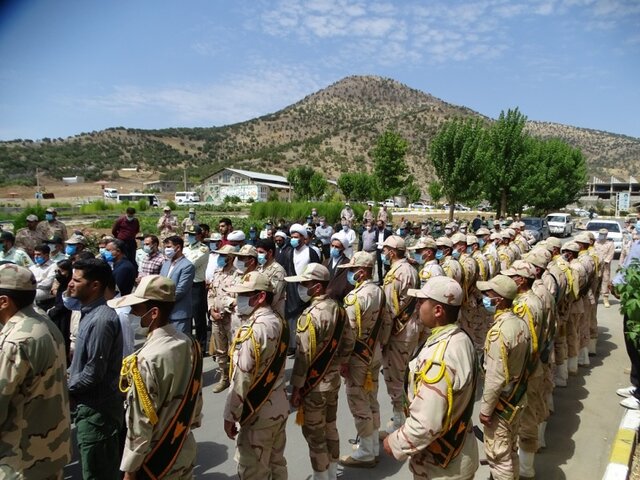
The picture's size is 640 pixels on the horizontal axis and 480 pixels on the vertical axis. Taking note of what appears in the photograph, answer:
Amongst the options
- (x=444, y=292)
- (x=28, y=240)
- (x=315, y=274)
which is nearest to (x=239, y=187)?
(x=28, y=240)

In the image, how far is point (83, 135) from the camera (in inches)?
4422

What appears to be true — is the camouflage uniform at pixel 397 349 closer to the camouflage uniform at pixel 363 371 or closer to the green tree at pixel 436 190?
the camouflage uniform at pixel 363 371

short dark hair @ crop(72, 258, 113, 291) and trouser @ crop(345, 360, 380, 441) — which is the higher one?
short dark hair @ crop(72, 258, 113, 291)

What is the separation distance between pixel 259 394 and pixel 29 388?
1433 millimetres

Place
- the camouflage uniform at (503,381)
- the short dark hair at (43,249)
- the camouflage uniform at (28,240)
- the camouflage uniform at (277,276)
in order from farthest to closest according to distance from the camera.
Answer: the camouflage uniform at (28,240) < the short dark hair at (43,249) < the camouflage uniform at (277,276) < the camouflage uniform at (503,381)

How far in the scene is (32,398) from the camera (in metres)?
2.78

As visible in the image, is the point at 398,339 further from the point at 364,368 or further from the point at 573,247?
the point at 573,247

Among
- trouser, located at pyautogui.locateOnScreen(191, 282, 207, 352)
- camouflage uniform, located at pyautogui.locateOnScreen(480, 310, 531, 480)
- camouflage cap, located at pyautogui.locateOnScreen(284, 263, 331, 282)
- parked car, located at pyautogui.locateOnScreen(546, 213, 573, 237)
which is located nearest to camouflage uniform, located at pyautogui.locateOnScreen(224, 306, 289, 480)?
camouflage cap, located at pyautogui.locateOnScreen(284, 263, 331, 282)

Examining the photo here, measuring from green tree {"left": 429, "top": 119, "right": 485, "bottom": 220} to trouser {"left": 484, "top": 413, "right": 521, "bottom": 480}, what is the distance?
67.4 feet

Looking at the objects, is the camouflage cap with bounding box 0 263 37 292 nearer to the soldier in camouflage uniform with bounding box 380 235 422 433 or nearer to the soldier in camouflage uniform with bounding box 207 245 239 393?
the soldier in camouflage uniform with bounding box 380 235 422 433

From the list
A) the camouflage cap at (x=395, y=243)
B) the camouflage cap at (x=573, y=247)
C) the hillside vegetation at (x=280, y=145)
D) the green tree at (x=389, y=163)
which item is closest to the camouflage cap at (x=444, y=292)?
the camouflage cap at (x=395, y=243)

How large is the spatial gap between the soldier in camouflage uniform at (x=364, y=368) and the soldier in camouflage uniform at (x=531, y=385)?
1332mm

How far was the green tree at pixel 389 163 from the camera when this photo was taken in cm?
2966

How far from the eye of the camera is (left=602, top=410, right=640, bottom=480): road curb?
4191 millimetres
